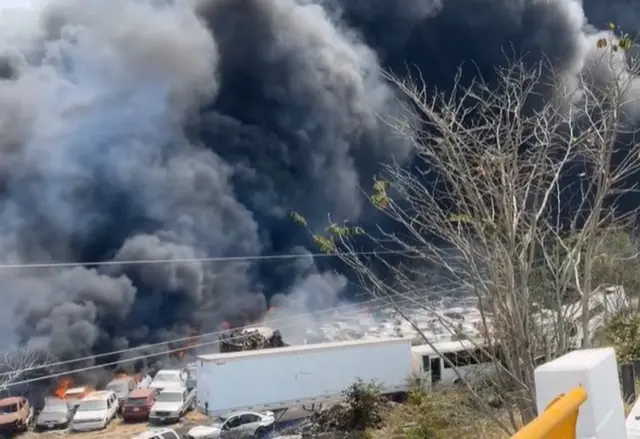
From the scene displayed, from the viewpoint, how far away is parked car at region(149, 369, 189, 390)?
16.9ft

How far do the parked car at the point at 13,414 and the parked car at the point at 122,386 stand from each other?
0.59m

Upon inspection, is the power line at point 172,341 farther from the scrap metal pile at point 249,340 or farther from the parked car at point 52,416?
the parked car at point 52,416

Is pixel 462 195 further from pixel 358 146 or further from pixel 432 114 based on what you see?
pixel 358 146

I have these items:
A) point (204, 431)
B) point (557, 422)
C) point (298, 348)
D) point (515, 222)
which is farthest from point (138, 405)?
point (557, 422)

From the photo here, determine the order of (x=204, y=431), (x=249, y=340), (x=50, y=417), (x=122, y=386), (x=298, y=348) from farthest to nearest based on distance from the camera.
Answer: (x=298, y=348) → (x=249, y=340) → (x=204, y=431) → (x=122, y=386) → (x=50, y=417)

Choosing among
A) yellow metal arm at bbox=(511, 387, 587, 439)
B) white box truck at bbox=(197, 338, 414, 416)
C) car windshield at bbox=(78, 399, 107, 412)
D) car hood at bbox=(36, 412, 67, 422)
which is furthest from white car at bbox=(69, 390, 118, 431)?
yellow metal arm at bbox=(511, 387, 587, 439)

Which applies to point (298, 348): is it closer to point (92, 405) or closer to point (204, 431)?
point (204, 431)

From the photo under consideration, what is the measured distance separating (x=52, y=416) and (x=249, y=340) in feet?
5.77

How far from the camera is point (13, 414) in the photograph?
4.46m

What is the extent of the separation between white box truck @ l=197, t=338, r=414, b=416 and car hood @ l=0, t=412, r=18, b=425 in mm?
1432

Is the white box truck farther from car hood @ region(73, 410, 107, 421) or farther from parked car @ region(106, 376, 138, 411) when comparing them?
car hood @ region(73, 410, 107, 421)

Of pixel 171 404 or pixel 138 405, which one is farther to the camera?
pixel 171 404

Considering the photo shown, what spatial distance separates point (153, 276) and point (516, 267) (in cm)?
293

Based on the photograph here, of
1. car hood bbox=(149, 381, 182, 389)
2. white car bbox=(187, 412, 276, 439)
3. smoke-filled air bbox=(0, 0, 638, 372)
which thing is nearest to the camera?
smoke-filled air bbox=(0, 0, 638, 372)
